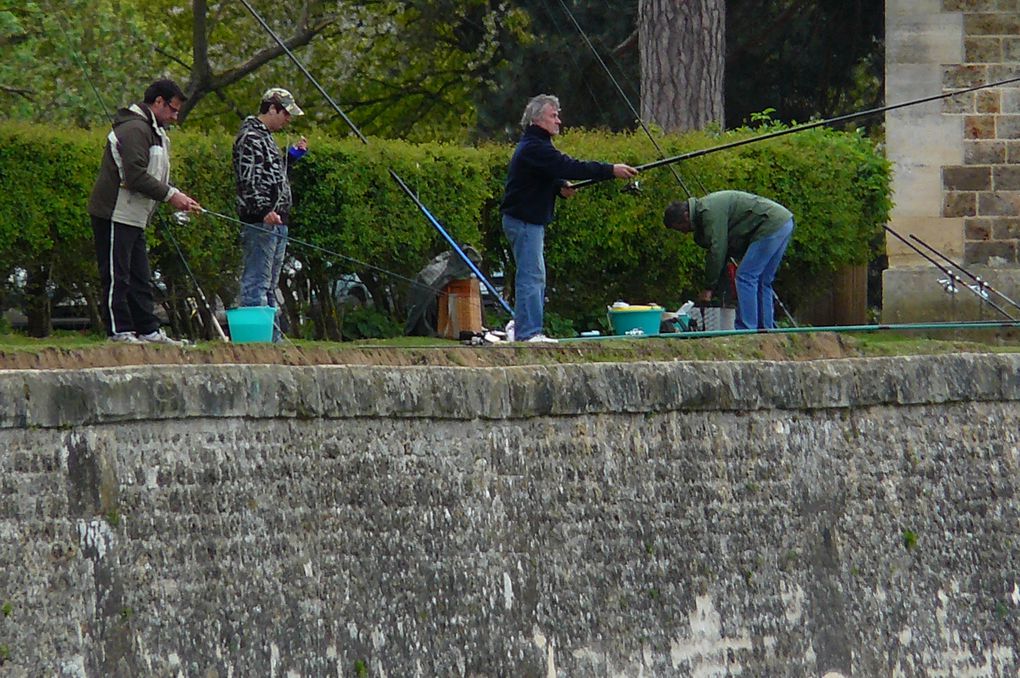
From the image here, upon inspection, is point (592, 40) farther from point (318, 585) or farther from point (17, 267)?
point (318, 585)

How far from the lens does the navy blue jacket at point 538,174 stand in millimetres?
10680

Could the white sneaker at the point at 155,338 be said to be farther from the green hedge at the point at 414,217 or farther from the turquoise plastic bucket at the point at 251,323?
the green hedge at the point at 414,217

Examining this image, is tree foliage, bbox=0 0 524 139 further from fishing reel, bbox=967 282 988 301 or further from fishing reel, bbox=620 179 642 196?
fishing reel, bbox=967 282 988 301

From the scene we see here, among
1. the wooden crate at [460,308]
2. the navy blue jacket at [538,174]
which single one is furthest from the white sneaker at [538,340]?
the wooden crate at [460,308]

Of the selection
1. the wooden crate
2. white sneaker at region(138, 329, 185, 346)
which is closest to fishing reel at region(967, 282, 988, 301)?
the wooden crate

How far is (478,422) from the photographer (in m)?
7.97

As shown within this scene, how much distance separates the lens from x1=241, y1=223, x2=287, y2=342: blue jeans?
11.0 meters

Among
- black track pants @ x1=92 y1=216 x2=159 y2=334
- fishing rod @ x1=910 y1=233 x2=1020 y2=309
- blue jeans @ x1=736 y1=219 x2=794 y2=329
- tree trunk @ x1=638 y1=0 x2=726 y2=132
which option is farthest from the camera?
Answer: tree trunk @ x1=638 y1=0 x2=726 y2=132

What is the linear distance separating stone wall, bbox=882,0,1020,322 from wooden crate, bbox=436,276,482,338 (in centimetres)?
429

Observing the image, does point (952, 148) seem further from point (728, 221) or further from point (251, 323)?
point (251, 323)

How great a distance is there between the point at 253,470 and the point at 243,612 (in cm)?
54

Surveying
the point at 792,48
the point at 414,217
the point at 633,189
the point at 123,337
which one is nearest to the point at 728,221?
the point at 633,189

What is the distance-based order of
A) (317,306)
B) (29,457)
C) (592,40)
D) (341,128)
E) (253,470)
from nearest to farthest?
(29,457)
(253,470)
(317,306)
(592,40)
(341,128)

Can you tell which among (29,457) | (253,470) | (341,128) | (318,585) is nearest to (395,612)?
(318,585)
